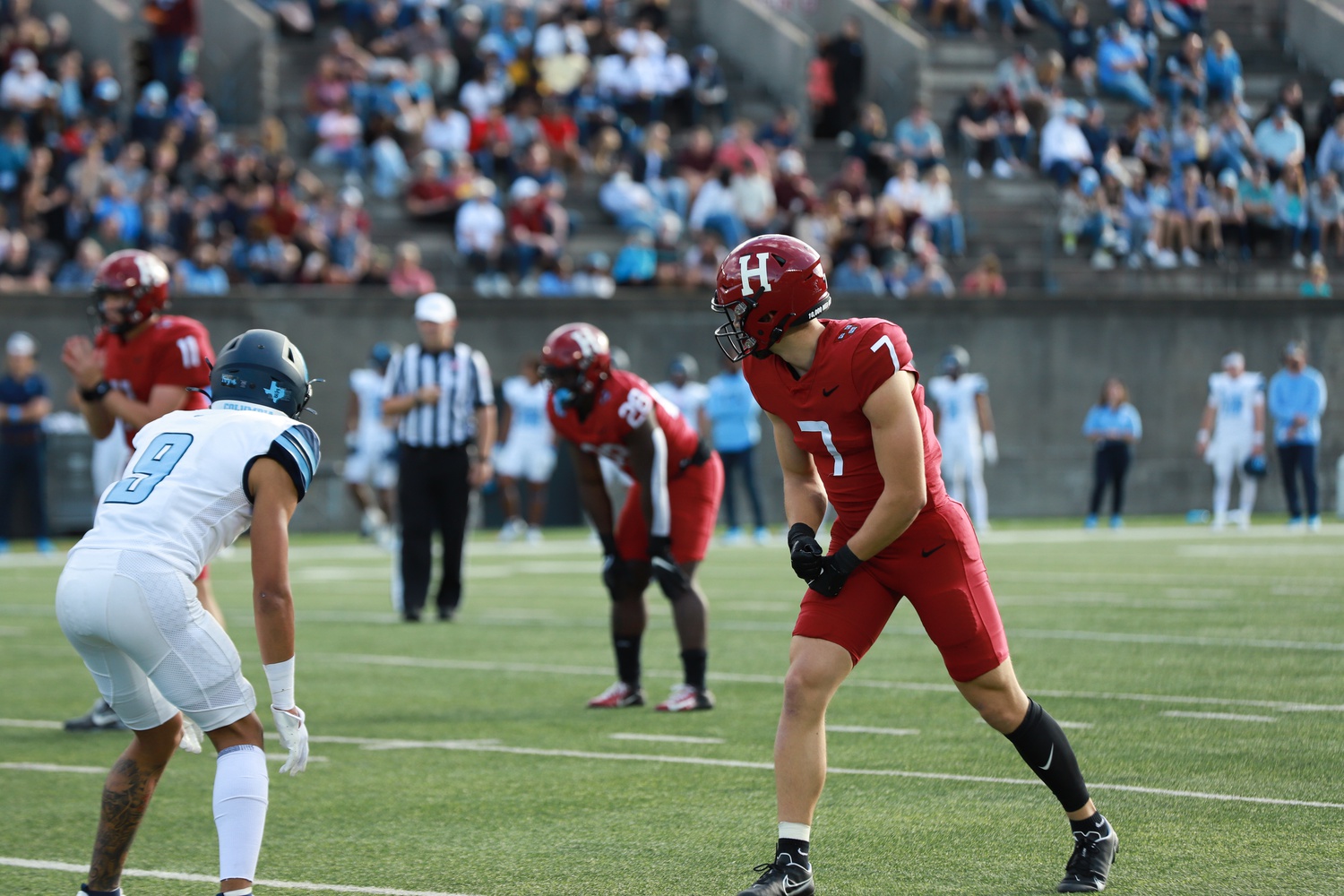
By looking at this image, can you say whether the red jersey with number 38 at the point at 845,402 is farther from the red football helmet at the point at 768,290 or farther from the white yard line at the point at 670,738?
the white yard line at the point at 670,738

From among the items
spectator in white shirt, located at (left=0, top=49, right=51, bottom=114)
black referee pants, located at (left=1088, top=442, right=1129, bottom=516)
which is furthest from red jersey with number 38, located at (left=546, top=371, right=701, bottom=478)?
spectator in white shirt, located at (left=0, top=49, right=51, bottom=114)

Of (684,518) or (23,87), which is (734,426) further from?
(684,518)

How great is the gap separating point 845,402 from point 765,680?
4673 millimetres

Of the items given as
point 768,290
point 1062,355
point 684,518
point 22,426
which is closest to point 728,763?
point 684,518

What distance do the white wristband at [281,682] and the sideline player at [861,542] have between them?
1.35m

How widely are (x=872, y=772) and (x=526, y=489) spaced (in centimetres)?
1682

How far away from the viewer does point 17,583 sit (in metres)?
15.4

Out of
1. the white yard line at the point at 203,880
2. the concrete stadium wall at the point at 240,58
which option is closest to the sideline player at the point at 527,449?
the concrete stadium wall at the point at 240,58

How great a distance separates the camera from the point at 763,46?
27734 mm

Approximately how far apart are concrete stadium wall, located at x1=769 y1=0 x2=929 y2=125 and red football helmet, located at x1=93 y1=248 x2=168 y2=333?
21.1 metres

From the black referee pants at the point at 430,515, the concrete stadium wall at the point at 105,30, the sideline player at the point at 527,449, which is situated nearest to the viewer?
the black referee pants at the point at 430,515

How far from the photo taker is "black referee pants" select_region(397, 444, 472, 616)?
1280cm

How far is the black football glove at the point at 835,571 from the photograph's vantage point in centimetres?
499

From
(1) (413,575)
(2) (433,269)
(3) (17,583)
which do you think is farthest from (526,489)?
(1) (413,575)
